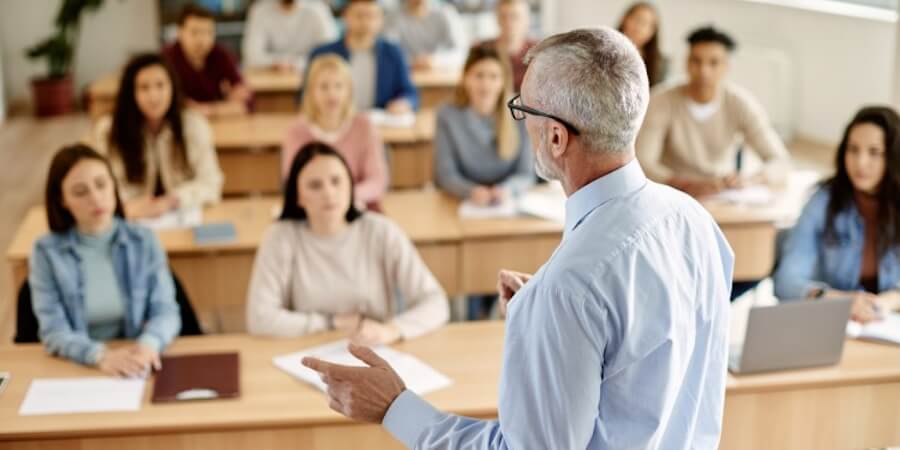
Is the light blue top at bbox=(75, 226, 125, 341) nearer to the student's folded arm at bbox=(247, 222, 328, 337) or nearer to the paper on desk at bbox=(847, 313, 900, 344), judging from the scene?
the student's folded arm at bbox=(247, 222, 328, 337)

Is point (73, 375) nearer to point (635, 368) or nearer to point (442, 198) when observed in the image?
point (635, 368)

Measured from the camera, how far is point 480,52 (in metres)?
4.34

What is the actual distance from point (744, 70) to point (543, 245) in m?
4.77

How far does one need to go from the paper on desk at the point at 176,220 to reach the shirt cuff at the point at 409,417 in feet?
7.96

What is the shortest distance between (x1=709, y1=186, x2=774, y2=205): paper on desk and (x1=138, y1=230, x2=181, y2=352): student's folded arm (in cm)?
224

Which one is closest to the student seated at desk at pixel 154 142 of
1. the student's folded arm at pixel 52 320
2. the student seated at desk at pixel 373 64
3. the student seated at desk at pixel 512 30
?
the student's folded arm at pixel 52 320

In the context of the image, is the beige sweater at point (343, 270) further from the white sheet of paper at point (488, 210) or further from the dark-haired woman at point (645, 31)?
the dark-haired woman at point (645, 31)

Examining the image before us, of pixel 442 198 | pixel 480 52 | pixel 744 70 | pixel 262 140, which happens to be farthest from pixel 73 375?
pixel 744 70

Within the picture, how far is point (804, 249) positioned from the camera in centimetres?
332

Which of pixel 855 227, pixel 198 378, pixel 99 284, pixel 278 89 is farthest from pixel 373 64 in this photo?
pixel 198 378

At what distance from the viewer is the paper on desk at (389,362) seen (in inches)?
101

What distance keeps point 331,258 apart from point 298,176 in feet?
0.88

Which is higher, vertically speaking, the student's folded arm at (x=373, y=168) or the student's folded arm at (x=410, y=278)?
the student's folded arm at (x=373, y=168)

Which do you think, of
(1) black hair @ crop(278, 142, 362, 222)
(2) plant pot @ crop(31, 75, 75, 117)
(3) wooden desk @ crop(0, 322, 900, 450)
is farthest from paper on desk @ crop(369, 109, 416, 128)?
(2) plant pot @ crop(31, 75, 75, 117)
